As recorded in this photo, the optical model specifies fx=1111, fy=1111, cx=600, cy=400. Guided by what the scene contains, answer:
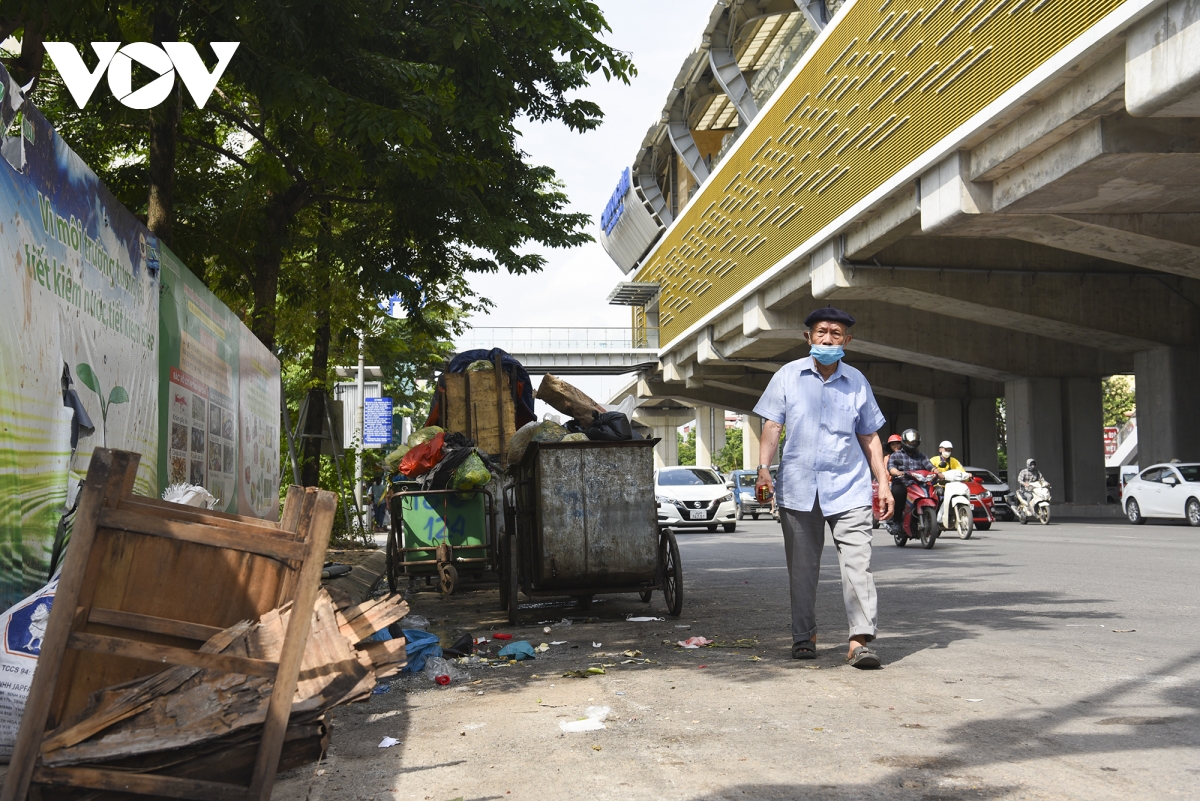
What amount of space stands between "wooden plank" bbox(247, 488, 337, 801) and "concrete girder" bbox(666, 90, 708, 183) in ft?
156

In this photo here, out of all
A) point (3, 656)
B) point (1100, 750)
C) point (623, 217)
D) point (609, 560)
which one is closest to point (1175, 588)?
point (609, 560)

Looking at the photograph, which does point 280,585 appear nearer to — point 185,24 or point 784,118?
point 185,24

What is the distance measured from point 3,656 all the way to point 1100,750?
12.6 ft

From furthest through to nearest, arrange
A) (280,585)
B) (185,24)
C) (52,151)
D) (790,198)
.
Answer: (790,198) → (185,24) → (52,151) → (280,585)

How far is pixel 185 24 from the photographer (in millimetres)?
7320

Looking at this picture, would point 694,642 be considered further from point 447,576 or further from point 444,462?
point 444,462

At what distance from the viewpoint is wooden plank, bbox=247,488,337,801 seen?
10.1ft

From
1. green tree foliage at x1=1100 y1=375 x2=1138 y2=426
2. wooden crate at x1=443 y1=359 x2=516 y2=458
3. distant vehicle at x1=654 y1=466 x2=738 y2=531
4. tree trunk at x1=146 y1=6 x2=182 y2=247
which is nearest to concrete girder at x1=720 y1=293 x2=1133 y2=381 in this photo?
distant vehicle at x1=654 y1=466 x2=738 y2=531

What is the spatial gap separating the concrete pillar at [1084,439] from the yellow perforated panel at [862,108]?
1030 cm

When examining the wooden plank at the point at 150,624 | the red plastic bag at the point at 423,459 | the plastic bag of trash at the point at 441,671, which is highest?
the red plastic bag at the point at 423,459

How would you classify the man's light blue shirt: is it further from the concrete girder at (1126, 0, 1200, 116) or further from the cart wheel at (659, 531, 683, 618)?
the concrete girder at (1126, 0, 1200, 116)

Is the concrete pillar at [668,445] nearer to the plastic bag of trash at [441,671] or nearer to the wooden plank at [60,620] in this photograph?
the plastic bag of trash at [441,671]

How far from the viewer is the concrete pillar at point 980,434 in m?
42.8

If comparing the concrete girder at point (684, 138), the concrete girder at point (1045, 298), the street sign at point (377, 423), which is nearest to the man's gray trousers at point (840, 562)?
the concrete girder at point (1045, 298)
